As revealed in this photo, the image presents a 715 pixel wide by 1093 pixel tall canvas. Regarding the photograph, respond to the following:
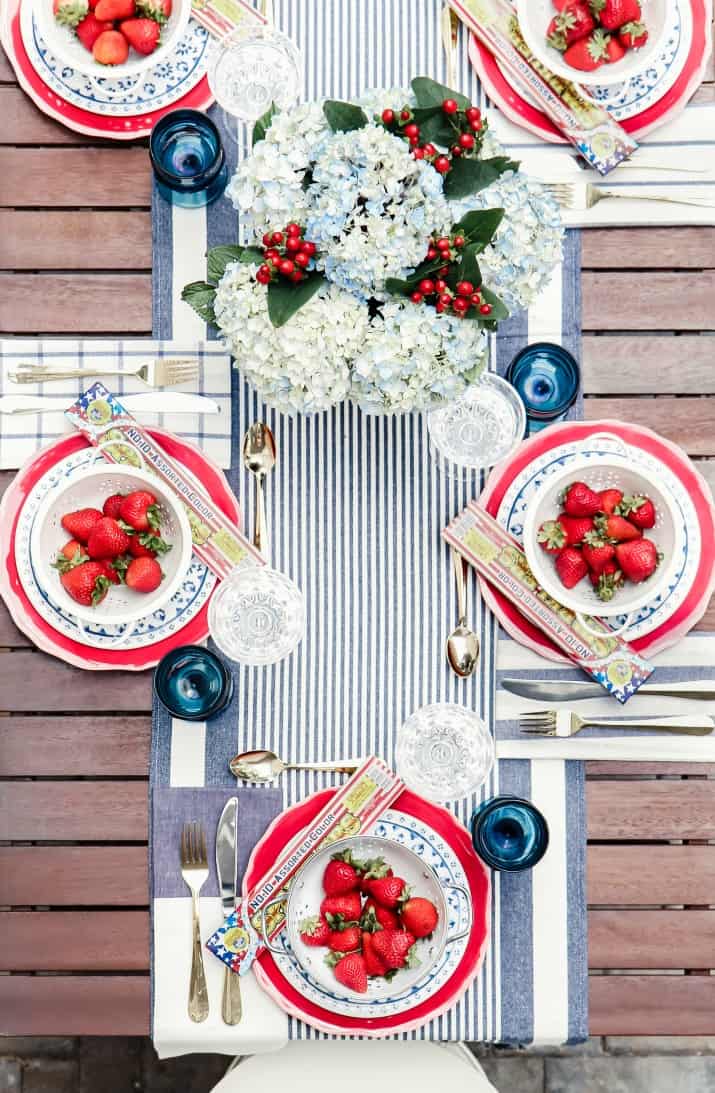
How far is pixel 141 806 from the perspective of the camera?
4.99 ft

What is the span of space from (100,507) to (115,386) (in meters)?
0.18

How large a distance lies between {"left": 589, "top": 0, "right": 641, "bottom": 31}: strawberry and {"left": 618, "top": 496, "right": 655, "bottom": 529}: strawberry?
2.20 ft

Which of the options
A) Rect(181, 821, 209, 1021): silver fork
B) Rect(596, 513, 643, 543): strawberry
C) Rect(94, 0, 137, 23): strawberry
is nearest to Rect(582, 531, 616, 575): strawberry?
Rect(596, 513, 643, 543): strawberry

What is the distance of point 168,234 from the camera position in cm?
155

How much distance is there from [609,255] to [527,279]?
1.29 ft

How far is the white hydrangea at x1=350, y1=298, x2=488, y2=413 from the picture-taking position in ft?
3.76

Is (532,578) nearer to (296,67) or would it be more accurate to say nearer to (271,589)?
(271,589)

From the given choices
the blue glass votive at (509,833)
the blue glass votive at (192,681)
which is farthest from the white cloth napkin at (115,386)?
the blue glass votive at (509,833)

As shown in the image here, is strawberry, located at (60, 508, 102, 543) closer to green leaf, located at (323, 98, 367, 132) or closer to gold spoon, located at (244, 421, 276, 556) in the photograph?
gold spoon, located at (244, 421, 276, 556)

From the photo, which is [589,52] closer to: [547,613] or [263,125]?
[263,125]

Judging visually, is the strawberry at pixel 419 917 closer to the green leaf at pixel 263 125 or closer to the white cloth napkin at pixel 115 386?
the white cloth napkin at pixel 115 386

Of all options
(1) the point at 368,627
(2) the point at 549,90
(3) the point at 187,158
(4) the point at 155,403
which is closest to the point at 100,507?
(4) the point at 155,403

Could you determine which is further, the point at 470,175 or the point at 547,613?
the point at 547,613

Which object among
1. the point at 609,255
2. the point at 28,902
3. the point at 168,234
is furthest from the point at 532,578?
the point at 28,902
